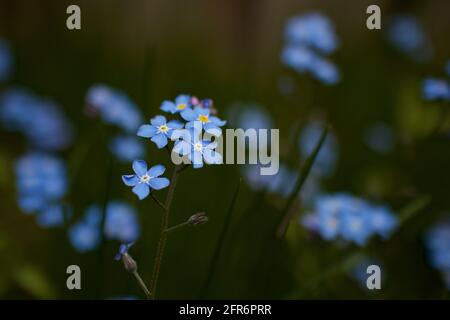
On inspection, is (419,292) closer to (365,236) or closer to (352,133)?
(365,236)

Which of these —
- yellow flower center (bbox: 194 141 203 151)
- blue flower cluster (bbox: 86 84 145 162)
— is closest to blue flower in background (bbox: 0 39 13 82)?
blue flower cluster (bbox: 86 84 145 162)

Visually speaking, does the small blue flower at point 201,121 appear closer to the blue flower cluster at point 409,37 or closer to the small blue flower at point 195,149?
the small blue flower at point 195,149

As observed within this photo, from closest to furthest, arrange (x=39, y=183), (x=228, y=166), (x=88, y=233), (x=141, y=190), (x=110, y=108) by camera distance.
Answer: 1. (x=141, y=190)
2. (x=88, y=233)
3. (x=39, y=183)
4. (x=110, y=108)
5. (x=228, y=166)

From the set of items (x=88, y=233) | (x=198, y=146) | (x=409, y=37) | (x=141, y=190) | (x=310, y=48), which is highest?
Result: (x=409, y=37)

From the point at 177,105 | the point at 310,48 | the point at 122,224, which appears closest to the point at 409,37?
the point at 310,48

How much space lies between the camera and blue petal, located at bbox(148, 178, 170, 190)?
157cm

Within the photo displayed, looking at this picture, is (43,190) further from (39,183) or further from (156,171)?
(156,171)

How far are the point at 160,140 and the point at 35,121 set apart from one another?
193 cm

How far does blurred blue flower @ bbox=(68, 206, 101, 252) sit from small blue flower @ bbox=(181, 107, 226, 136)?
874 mm

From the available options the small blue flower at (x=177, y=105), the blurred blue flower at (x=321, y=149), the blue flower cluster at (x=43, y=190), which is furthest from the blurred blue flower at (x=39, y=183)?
the blurred blue flower at (x=321, y=149)

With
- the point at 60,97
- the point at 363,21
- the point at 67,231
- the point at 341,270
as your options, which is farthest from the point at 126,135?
the point at 363,21

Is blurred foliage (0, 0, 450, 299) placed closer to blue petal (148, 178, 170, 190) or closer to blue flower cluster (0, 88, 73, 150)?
blue flower cluster (0, 88, 73, 150)

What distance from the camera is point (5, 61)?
379 centimetres

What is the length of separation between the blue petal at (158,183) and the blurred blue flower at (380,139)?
7.02ft
